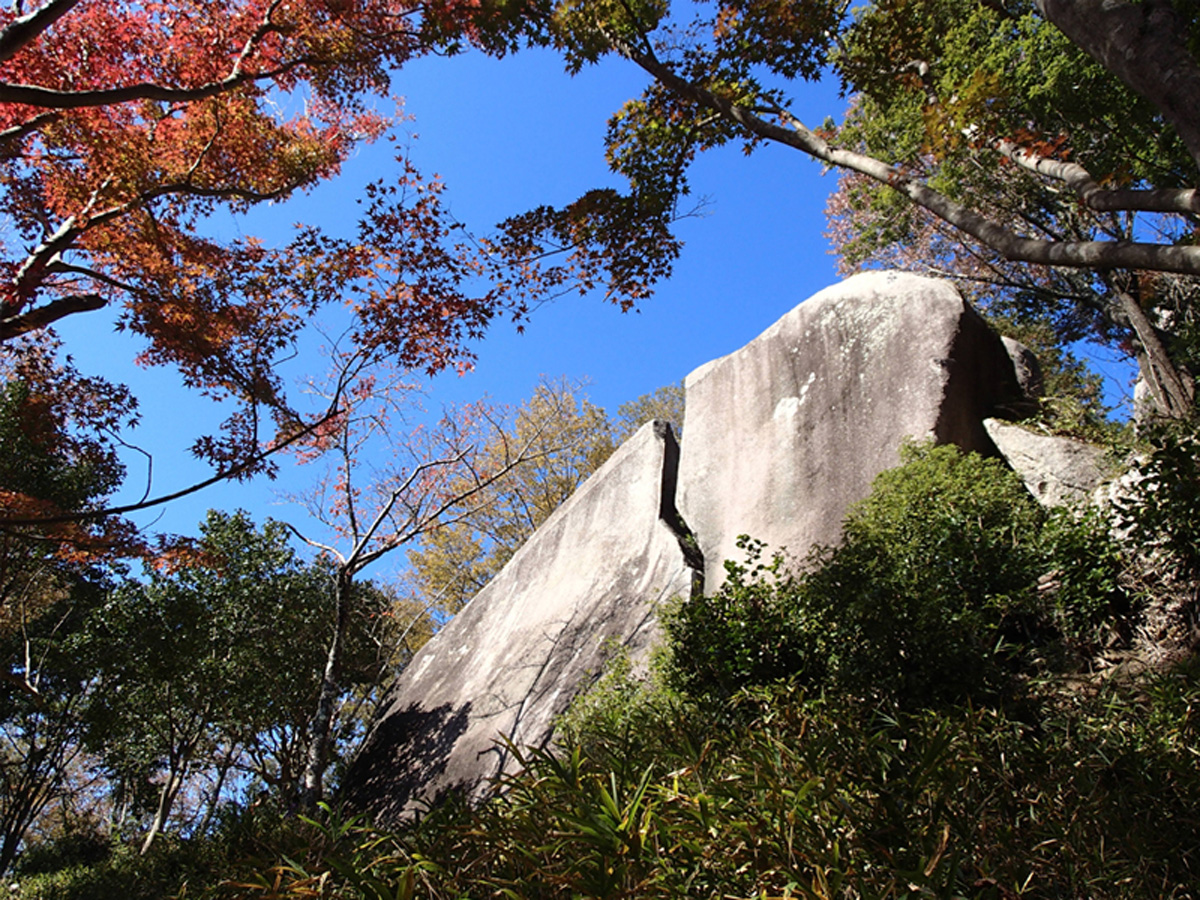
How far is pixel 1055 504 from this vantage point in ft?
20.1

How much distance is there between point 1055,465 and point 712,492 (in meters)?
3.81

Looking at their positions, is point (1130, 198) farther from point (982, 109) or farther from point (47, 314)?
point (47, 314)

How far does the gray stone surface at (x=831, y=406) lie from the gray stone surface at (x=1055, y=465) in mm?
621

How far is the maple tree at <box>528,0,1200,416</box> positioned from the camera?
3797 millimetres

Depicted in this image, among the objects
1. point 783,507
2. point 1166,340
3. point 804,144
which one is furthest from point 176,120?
point 1166,340

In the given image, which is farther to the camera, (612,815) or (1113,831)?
(1113,831)

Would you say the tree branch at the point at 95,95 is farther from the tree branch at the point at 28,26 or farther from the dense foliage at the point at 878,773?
the dense foliage at the point at 878,773

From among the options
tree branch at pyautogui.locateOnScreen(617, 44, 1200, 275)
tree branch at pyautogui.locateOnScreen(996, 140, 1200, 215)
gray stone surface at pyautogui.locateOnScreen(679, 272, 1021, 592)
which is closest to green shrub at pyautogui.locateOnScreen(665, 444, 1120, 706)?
gray stone surface at pyautogui.locateOnScreen(679, 272, 1021, 592)

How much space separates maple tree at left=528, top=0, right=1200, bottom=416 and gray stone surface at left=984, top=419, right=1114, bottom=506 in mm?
1862

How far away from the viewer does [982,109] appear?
7.07 meters

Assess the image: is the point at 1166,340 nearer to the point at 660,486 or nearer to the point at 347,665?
the point at 660,486

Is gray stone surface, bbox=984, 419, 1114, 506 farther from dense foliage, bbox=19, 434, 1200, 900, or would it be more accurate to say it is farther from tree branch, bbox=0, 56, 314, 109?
tree branch, bbox=0, 56, 314, 109

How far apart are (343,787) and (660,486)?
6232 mm

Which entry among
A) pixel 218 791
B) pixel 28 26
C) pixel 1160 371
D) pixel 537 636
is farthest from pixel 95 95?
pixel 218 791
